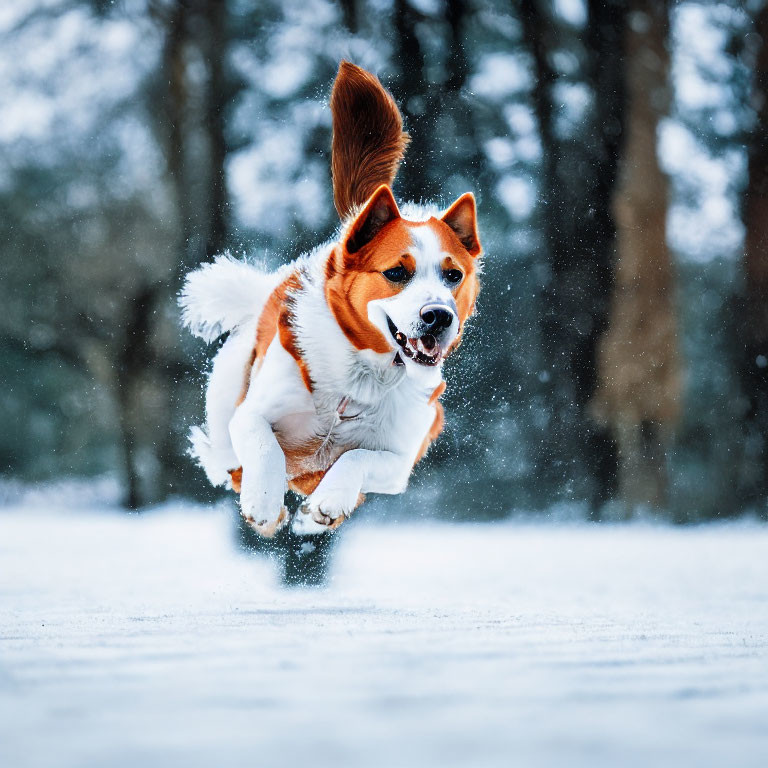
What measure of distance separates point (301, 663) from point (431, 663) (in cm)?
32

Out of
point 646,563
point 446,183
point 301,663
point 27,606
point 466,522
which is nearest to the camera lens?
point 301,663

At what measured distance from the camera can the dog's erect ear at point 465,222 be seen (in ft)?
10.7

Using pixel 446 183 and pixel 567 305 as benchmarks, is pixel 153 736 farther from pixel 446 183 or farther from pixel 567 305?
pixel 567 305

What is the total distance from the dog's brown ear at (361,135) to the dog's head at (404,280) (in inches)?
18.9

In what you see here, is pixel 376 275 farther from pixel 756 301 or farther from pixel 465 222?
pixel 756 301

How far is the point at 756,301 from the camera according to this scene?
9.54m

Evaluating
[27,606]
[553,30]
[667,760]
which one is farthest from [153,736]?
[553,30]

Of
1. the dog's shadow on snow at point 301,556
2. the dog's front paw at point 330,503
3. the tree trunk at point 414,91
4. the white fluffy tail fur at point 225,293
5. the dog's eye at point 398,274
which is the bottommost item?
the dog's shadow on snow at point 301,556

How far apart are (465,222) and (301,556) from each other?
278 centimetres

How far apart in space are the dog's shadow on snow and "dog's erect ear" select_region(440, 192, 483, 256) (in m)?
2.46

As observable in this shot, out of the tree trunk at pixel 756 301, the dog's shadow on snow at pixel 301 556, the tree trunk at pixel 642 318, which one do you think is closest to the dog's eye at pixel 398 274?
the dog's shadow on snow at pixel 301 556

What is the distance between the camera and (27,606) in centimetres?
384

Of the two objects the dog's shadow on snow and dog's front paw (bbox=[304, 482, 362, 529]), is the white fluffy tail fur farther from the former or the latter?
the dog's shadow on snow

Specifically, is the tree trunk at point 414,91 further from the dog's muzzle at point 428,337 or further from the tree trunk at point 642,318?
the dog's muzzle at point 428,337
